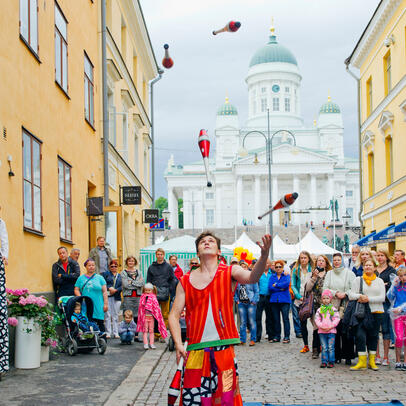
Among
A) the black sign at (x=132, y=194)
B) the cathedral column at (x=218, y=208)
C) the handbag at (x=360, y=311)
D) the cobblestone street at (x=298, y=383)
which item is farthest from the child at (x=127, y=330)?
the cathedral column at (x=218, y=208)

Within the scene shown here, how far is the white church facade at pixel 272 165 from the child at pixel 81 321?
289ft

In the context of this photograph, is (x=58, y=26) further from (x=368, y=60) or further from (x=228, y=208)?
(x=228, y=208)

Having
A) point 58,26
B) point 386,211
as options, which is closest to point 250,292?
point 58,26

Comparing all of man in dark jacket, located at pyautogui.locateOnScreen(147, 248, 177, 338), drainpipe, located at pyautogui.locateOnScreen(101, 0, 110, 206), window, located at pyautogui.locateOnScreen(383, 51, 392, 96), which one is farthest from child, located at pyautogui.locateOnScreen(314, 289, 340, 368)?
window, located at pyautogui.locateOnScreen(383, 51, 392, 96)

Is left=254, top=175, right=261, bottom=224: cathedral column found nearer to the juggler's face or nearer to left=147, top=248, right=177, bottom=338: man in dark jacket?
left=147, top=248, right=177, bottom=338: man in dark jacket

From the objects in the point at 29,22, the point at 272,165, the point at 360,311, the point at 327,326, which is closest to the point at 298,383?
the point at 327,326

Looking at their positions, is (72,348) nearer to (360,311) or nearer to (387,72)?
(360,311)

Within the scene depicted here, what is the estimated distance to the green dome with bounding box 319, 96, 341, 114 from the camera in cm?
11506

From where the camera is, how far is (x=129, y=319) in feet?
43.9

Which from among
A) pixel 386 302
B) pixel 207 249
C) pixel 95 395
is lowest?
pixel 95 395

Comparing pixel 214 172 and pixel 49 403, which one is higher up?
pixel 214 172

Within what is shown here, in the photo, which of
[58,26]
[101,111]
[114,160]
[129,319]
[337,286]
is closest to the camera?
[337,286]

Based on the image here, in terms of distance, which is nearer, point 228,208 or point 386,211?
point 386,211

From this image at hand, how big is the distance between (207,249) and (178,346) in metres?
0.71
